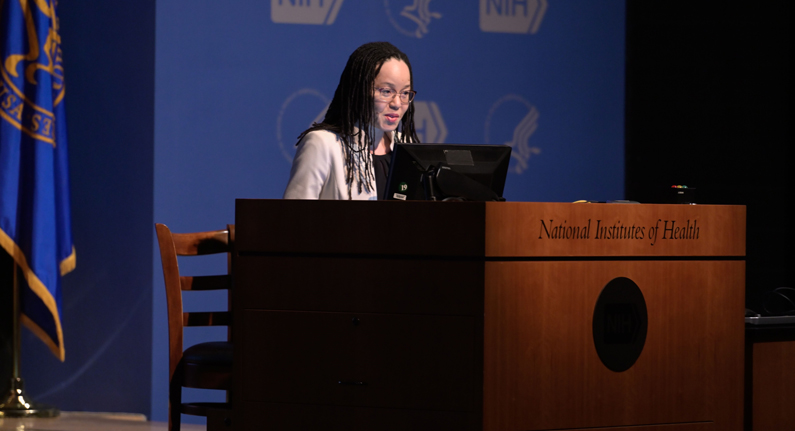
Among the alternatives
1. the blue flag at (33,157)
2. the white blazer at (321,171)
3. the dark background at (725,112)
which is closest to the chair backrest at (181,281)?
the white blazer at (321,171)

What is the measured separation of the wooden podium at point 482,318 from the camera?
1.50 metres

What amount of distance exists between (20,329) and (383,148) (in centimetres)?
187

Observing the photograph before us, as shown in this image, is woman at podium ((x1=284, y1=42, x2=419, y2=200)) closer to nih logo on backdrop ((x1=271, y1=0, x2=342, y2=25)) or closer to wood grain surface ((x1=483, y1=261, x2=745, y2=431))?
wood grain surface ((x1=483, y1=261, x2=745, y2=431))

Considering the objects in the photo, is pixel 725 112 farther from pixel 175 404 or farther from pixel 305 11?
pixel 175 404

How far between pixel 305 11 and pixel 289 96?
0.38 meters

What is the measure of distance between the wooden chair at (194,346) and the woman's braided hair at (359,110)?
453mm

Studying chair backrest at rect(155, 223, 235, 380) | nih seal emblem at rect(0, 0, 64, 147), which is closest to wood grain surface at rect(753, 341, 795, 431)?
chair backrest at rect(155, 223, 235, 380)

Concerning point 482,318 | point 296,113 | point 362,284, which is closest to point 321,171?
point 362,284

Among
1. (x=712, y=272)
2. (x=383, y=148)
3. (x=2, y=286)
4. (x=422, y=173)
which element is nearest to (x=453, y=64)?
(x=383, y=148)

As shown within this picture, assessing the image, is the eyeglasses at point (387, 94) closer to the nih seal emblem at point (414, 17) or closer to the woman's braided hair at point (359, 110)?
the woman's braided hair at point (359, 110)

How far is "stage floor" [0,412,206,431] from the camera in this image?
3130mm

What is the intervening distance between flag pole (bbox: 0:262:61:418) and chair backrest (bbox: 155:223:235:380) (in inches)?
46.1

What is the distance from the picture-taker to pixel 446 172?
5.59ft

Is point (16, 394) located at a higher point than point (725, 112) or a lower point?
lower
